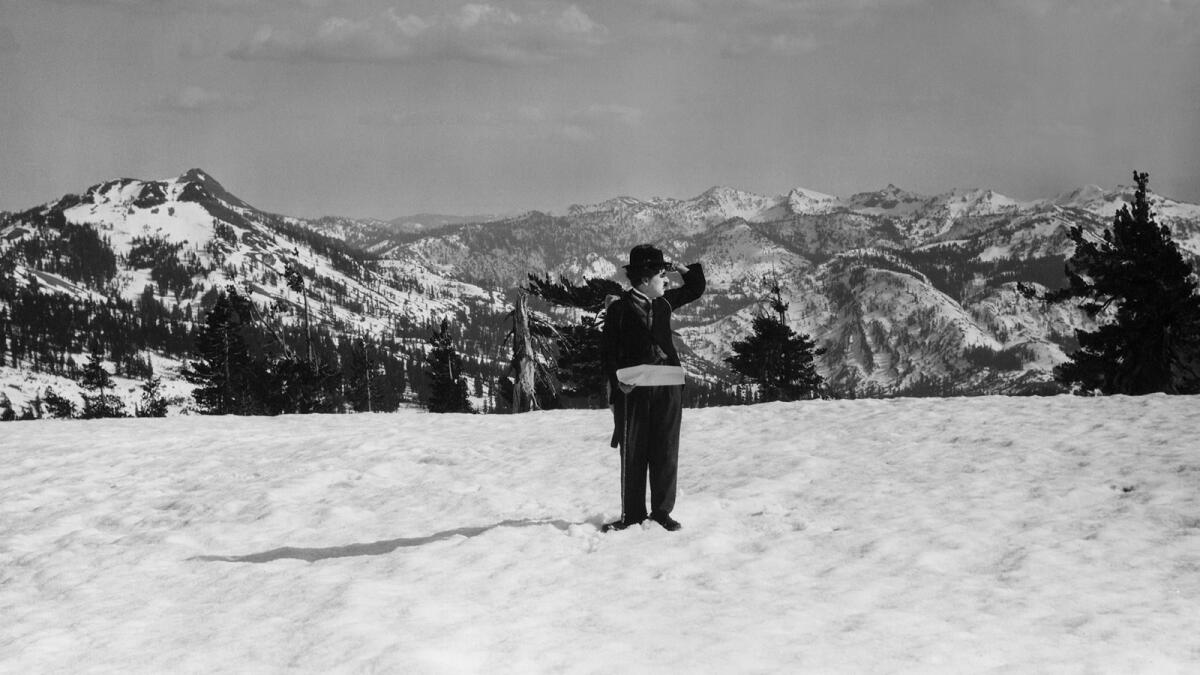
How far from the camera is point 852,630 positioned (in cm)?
661

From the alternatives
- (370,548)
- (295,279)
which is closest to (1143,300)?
(370,548)

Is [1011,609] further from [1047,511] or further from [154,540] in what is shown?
[154,540]

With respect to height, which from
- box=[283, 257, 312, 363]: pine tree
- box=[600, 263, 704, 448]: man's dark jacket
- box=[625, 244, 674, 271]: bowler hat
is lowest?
box=[600, 263, 704, 448]: man's dark jacket

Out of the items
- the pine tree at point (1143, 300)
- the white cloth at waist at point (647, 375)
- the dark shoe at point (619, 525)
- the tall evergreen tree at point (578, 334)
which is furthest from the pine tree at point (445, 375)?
the white cloth at waist at point (647, 375)

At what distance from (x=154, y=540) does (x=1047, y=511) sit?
1144 cm

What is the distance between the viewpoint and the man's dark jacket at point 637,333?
10016 mm

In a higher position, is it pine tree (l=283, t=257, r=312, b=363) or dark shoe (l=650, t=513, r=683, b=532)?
pine tree (l=283, t=257, r=312, b=363)

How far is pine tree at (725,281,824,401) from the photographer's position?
61.1 metres

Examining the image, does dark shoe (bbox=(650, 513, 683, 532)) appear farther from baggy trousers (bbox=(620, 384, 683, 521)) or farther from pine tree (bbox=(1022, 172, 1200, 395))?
pine tree (bbox=(1022, 172, 1200, 395))

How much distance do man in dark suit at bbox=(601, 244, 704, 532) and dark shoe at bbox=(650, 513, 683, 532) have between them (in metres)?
0.01

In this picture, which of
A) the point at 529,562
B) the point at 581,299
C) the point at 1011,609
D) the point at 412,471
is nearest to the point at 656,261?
the point at 529,562

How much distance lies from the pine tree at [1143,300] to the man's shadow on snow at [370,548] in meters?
35.6

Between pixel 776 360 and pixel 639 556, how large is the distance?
2131 inches

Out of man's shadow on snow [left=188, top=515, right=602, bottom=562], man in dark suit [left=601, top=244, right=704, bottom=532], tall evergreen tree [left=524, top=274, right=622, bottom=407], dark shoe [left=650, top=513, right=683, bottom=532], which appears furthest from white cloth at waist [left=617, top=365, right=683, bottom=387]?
tall evergreen tree [left=524, top=274, right=622, bottom=407]
